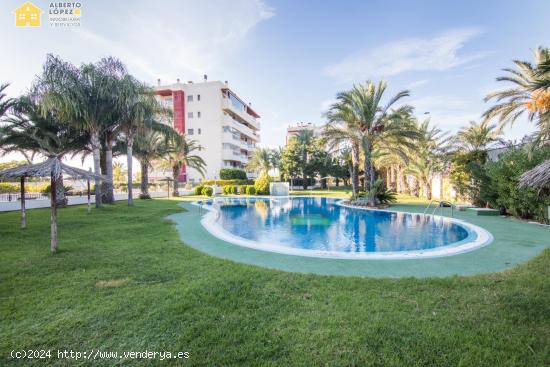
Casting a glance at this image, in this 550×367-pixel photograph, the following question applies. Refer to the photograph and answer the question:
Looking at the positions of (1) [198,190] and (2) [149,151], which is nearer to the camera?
(2) [149,151]

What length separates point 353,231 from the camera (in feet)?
36.7

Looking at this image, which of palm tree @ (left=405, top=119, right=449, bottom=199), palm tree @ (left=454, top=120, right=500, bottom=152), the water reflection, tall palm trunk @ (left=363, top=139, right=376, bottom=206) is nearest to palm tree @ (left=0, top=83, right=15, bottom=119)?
the water reflection

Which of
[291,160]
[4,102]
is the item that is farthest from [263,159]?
[4,102]

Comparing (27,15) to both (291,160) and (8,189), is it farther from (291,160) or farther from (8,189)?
(291,160)

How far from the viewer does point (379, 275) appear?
5.07 meters

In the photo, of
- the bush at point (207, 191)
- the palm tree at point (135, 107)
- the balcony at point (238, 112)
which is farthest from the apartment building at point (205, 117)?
the palm tree at point (135, 107)

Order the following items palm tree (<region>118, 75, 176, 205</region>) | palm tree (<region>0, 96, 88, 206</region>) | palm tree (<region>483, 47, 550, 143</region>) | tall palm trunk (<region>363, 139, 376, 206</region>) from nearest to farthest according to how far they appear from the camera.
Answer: palm tree (<region>483, 47, 550, 143</region>) < palm tree (<region>0, 96, 88, 206</region>) < palm tree (<region>118, 75, 176, 205</region>) < tall palm trunk (<region>363, 139, 376, 206</region>)

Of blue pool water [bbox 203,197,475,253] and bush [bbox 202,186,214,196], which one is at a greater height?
bush [bbox 202,186,214,196]

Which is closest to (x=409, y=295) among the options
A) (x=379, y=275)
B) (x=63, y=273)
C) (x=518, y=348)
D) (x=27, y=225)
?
(x=379, y=275)

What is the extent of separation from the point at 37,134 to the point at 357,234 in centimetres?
2008

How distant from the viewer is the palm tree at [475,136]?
18.3 meters

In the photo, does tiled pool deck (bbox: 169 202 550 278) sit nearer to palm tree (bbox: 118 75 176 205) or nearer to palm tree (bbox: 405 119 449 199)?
palm tree (bbox: 118 75 176 205)

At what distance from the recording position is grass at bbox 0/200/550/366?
271cm

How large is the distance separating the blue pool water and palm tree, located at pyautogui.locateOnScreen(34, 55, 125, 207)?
938cm
